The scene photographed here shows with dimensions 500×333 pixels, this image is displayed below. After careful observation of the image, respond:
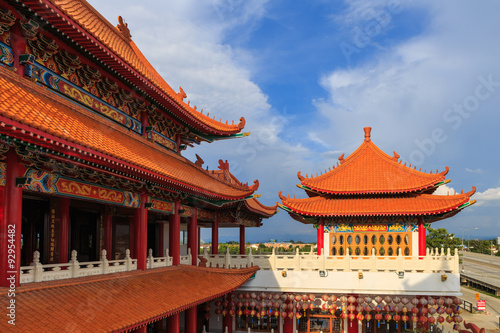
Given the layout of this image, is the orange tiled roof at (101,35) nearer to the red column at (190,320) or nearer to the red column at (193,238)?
the red column at (193,238)

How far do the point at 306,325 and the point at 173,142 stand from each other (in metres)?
10.7

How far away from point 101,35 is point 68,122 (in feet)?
20.6

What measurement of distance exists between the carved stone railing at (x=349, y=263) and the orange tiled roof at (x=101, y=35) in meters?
6.34

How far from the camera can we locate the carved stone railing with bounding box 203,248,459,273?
61.9 feet

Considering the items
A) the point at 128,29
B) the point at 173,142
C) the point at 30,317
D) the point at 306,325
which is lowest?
the point at 306,325

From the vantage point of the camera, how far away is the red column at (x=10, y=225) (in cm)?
800

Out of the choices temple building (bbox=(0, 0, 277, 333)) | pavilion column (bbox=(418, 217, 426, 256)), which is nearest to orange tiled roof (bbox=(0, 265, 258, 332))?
temple building (bbox=(0, 0, 277, 333))

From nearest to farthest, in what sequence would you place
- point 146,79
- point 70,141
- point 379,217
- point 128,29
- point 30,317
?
point 30,317, point 70,141, point 146,79, point 128,29, point 379,217

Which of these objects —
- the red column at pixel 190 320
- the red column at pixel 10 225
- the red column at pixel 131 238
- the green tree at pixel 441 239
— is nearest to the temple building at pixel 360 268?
the red column at pixel 131 238

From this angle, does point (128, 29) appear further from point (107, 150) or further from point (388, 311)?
point (388, 311)

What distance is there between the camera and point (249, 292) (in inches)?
783

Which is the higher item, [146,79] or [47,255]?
[146,79]

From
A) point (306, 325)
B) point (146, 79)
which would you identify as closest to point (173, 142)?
point (146, 79)

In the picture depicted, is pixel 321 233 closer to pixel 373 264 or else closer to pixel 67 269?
pixel 373 264
